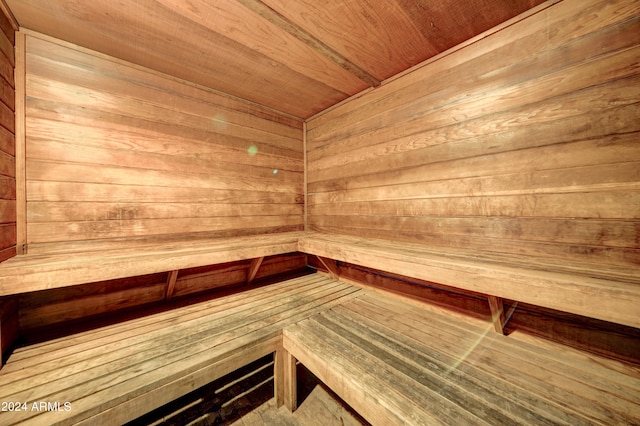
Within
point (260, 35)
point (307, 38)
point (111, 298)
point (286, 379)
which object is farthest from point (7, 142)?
point (286, 379)

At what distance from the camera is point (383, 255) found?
186cm

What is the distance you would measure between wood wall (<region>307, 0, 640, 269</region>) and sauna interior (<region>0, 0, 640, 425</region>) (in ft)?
0.04

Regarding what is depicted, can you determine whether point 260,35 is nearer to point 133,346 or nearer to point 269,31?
point 269,31

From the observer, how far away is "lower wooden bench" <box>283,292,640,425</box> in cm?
116

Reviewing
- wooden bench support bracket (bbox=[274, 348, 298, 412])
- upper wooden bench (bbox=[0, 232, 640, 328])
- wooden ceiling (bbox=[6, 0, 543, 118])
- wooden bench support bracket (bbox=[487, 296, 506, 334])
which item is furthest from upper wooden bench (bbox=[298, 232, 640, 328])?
wooden ceiling (bbox=[6, 0, 543, 118])

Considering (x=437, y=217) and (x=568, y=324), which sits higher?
(x=437, y=217)

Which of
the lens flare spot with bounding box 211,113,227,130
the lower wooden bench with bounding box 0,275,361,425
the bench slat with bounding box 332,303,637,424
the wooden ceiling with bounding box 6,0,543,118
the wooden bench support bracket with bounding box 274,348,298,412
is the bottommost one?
the wooden bench support bracket with bounding box 274,348,298,412

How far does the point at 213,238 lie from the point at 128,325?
112cm

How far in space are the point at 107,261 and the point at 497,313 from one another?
9.89 feet

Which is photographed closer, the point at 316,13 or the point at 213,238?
the point at 316,13

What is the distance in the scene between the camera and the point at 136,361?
1541mm

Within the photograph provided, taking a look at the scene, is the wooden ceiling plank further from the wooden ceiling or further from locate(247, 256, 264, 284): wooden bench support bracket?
locate(247, 256, 264, 284): wooden bench support bracket

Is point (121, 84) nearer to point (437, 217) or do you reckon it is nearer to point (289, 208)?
point (289, 208)

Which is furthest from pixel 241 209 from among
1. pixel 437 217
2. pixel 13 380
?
pixel 437 217
